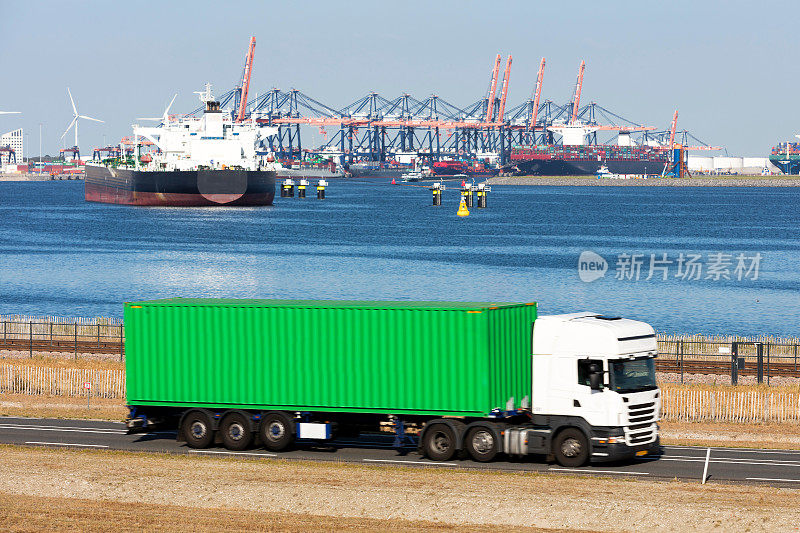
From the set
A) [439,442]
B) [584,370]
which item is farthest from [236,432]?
[584,370]

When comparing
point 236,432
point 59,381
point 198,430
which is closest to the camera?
point 236,432

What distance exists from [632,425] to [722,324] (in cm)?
4270

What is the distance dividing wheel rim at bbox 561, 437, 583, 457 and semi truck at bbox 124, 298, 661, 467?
1.3 inches

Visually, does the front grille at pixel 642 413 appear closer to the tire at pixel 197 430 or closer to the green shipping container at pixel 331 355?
the green shipping container at pixel 331 355

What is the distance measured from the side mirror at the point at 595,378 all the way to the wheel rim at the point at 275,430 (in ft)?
25.7

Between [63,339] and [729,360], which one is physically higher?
[63,339]

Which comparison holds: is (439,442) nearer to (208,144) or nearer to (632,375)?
(632,375)

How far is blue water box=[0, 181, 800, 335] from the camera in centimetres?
7738

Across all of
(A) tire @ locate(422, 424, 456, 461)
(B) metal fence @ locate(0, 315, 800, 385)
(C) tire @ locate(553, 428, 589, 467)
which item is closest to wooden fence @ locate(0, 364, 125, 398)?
(B) metal fence @ locate(0, 315, 800, 385)

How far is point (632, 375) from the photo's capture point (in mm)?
26578

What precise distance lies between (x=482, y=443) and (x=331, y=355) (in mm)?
4340

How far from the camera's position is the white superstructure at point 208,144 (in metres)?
184

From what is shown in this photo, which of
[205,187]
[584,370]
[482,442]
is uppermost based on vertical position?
[205,187]

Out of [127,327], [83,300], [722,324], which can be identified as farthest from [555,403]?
[83,300]
